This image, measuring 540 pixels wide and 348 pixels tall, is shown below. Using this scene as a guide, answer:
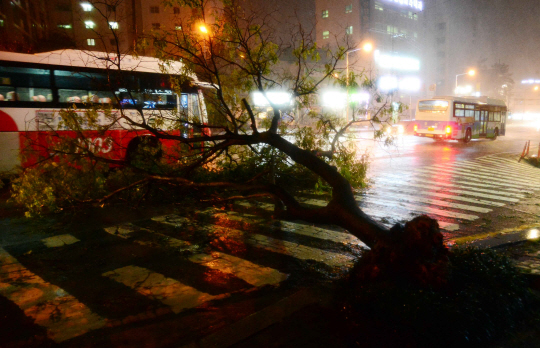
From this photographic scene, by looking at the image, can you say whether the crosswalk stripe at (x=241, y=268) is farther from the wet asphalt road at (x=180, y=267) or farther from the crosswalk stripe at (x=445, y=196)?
the crosswalk stripe at (x=445, y=196)

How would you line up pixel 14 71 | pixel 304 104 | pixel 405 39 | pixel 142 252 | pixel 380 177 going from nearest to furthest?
pixel 142 252, pixel 304 104, pixel 14 71, pixel 380 177, pixel 405 39


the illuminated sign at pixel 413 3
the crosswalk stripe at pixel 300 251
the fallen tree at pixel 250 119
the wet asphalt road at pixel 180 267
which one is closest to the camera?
the wet asphalt road at pixel 180 267

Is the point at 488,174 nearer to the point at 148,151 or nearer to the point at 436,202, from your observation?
the point at 436,202

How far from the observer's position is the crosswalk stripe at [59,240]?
646cm

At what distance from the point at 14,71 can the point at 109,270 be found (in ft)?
27.7

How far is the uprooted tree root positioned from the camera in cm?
332

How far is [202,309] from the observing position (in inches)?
165

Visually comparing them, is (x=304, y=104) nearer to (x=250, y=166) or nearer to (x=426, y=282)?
(x=250, y=166)

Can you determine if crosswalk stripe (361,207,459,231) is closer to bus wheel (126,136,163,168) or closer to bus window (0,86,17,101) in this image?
bus wheel (126,136,163,168)

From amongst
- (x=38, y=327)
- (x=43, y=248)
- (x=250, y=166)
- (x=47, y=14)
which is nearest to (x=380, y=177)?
(x=250, y=166)

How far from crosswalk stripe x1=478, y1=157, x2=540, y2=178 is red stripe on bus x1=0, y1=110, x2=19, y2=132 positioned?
18659 mm

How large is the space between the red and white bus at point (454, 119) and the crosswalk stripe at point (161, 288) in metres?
25.5

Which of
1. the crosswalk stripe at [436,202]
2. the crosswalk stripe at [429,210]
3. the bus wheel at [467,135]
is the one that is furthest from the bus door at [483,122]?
the crosswalk stripe at [429,210]

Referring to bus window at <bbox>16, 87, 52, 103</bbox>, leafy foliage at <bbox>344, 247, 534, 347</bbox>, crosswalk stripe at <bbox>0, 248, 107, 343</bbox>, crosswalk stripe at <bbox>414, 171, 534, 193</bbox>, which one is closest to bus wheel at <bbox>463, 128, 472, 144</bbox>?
crosswalk stripe at <bbox>414, 171, 534, 193</bbox>
